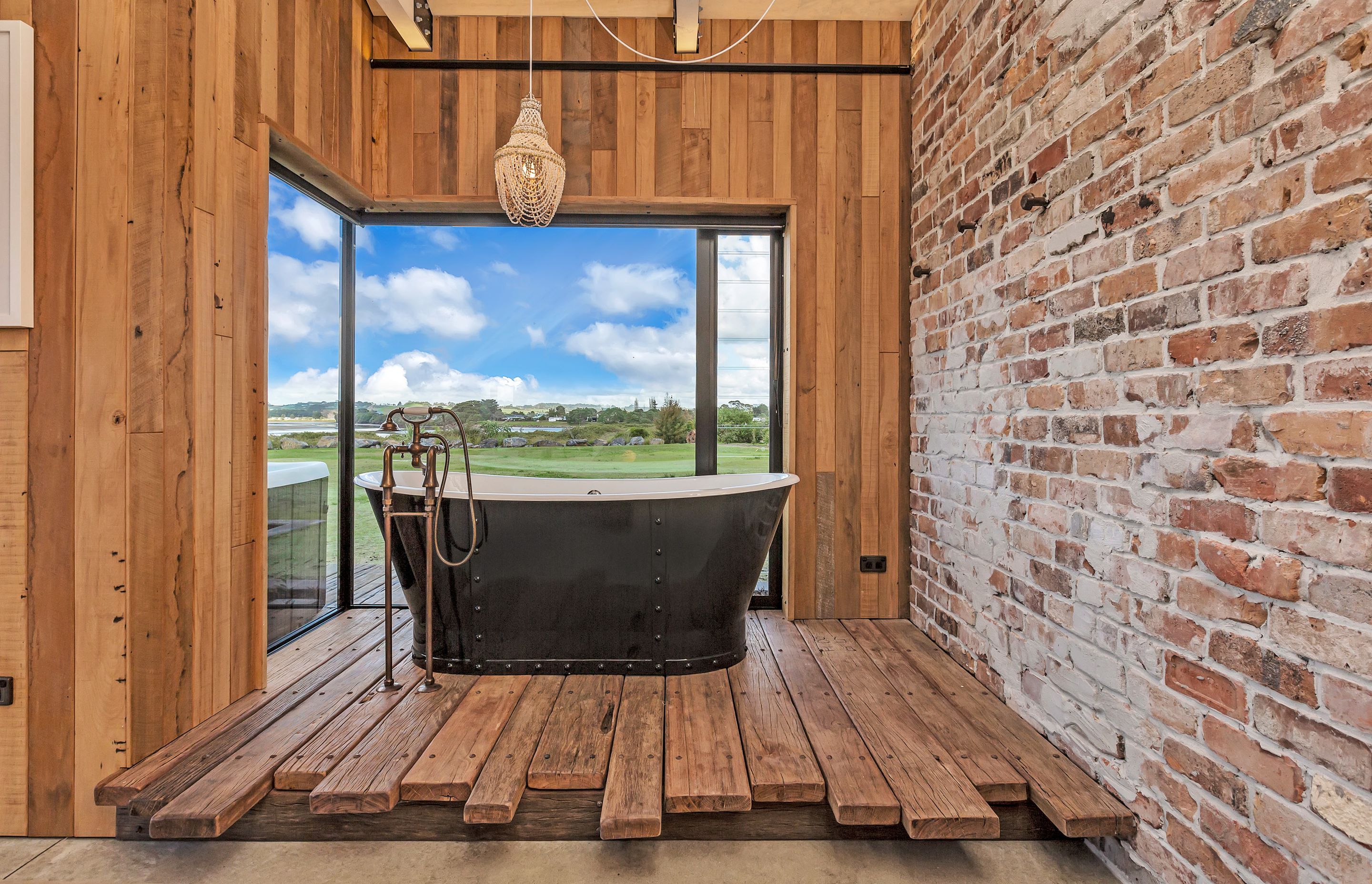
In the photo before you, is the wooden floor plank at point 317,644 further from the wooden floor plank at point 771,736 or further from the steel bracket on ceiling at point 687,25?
the steel bracket on ceiling at point 687,25

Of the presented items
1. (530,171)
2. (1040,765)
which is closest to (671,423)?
(530,171)

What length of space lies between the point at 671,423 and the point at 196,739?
209 cm

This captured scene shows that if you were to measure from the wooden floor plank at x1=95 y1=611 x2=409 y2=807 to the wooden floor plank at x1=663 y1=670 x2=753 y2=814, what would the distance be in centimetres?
127

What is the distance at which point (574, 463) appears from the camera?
3.12 metres

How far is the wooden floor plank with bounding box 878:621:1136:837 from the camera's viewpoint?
1.39 m

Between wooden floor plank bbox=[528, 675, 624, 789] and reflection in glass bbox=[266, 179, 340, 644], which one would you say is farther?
reflection in glass bbox=[266, 179, 340, 644]

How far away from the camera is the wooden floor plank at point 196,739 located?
150cm

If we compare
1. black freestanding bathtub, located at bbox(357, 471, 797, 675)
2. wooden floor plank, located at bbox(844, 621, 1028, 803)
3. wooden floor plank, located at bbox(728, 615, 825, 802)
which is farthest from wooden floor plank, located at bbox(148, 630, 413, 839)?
wooden floor plank, located at bbox(844, 621, 1028, 803)

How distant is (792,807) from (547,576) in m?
1.05

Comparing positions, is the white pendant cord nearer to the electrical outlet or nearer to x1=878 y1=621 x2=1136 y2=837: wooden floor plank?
the electrical outlet

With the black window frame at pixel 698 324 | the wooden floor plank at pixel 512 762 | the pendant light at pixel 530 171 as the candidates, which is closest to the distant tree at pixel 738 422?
the black window frame at pixel 698 324

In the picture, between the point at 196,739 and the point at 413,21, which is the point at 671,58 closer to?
the point at 413,21

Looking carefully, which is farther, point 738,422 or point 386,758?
point 738,422

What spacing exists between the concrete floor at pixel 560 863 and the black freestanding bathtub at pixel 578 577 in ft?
2.15
